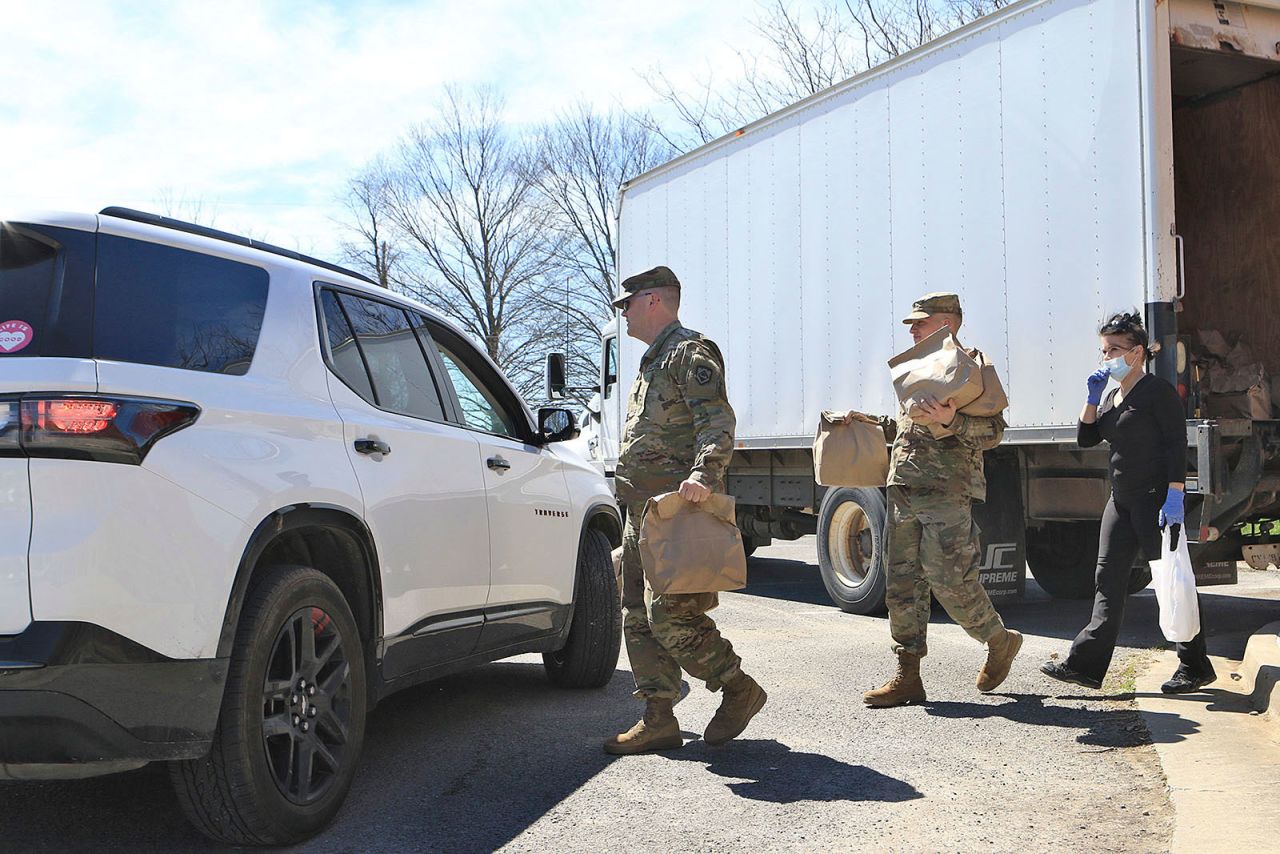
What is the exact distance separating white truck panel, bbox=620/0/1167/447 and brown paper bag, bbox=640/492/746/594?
3467mm

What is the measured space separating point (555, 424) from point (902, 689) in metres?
2.01

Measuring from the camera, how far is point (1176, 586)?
17.7 feet

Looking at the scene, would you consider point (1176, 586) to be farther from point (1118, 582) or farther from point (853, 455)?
point (853, 455)

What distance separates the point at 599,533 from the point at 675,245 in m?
5.28

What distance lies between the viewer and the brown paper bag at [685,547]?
447 centimetres

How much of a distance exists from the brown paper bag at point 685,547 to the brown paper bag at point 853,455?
148 centimetres

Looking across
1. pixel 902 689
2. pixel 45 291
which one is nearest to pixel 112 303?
pixel 45 291

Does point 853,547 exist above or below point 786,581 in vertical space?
above

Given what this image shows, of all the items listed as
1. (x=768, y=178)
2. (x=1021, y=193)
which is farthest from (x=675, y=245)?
(x=1021, y=193)

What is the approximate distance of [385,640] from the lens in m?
4.08

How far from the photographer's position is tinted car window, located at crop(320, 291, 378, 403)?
4105 millimetres

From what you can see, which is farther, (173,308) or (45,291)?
(173,308)

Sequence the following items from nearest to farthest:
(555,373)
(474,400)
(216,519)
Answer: (216,519), (474,400), (555,373)

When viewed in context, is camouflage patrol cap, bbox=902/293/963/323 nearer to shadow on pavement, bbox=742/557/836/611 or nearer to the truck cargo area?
the truck cargo area
